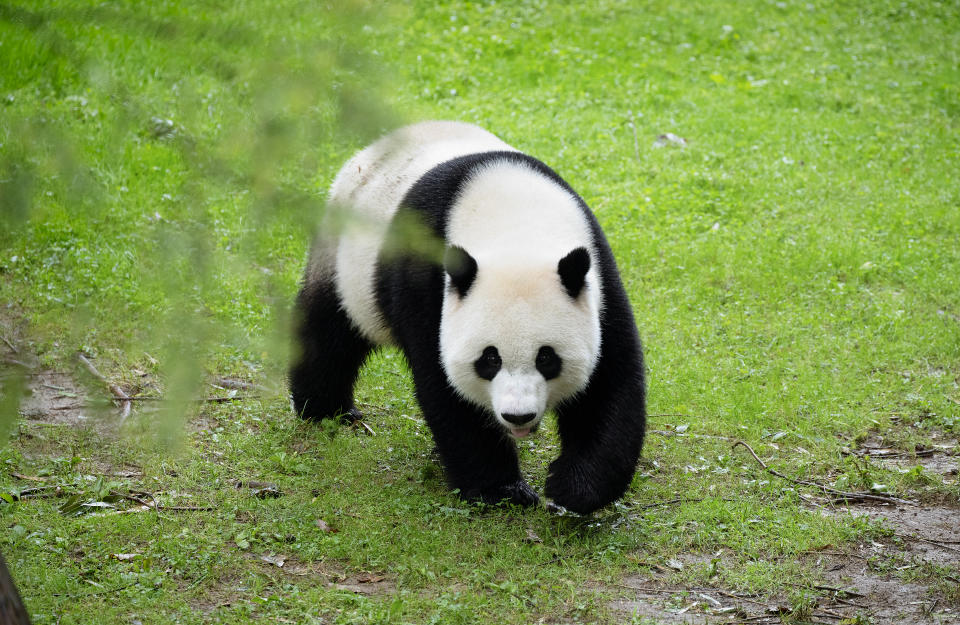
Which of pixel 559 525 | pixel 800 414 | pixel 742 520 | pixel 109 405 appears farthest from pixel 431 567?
pixel 800 414

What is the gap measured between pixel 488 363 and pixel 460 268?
469 mm

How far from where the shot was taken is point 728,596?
14.8 ft

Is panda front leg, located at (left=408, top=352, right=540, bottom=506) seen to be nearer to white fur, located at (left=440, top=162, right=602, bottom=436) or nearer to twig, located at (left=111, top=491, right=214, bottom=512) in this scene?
white fur, located at (left=440, top=162, right=602, bottom=436)

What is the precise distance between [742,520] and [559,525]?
950 millimetres

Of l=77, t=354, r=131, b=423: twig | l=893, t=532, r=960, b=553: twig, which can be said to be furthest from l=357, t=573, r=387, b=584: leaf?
l=893, t=532, r=960, b=553: twig

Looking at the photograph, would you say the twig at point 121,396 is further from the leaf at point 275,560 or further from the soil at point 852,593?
the soil at point 852,593

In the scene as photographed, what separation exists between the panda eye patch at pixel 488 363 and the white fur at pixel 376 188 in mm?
1280

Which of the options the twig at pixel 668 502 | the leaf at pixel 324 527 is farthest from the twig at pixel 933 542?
the leaf at pixel 324 527

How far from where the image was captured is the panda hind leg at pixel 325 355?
255 inches

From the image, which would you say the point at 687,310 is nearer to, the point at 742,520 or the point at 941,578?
the point at 742,520

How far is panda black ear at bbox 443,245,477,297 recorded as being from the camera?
4648 millimetres

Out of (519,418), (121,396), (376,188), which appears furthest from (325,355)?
(519,418)

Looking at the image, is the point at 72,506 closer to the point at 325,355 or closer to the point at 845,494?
the point at 325,355

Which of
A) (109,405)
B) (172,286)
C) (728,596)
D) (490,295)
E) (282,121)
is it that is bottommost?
(728,596)
